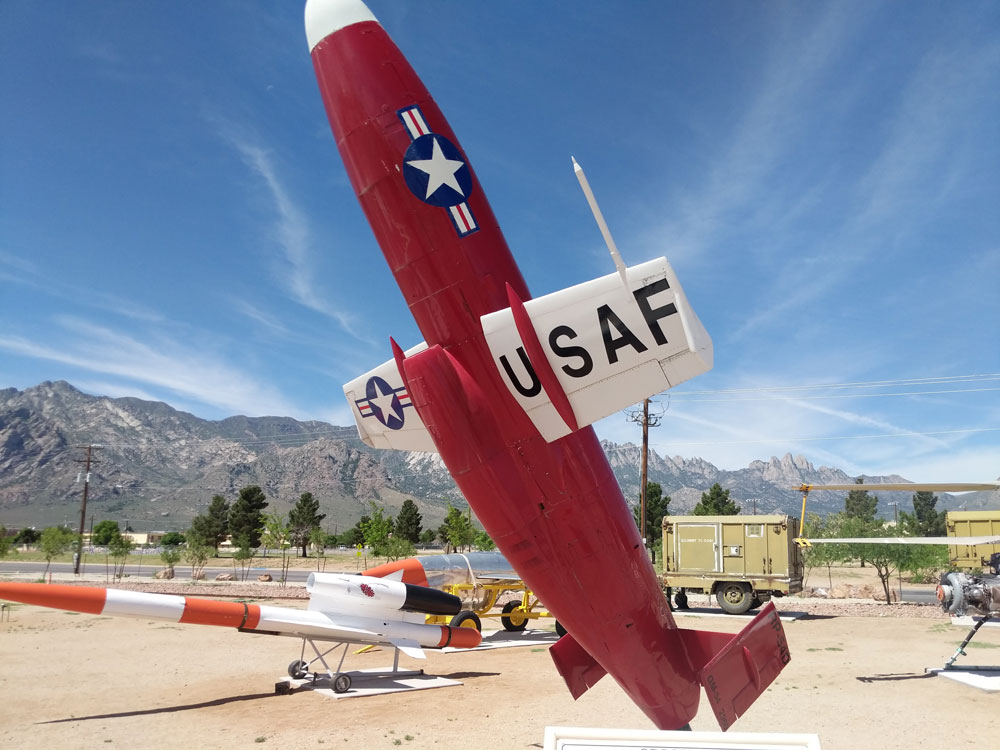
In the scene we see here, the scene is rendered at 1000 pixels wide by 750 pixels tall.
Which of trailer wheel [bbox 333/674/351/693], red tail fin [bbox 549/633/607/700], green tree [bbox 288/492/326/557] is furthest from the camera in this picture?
green tree [bbox 288/492/326/557]

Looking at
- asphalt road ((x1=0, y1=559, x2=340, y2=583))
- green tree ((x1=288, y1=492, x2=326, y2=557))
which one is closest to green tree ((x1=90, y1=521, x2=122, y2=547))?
green tree ((x1=288, y1=492, x2=326, y2=557))

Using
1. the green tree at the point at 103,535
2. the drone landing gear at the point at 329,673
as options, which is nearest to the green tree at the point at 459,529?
the drone landing gear at the point at 329,673

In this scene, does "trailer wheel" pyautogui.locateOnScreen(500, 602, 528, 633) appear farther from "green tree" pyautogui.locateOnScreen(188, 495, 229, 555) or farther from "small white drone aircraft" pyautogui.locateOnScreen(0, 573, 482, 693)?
"green tree" pyautogui.locateOnScreen(188, 495, 229, 555)

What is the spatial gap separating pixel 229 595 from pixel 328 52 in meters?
28.6

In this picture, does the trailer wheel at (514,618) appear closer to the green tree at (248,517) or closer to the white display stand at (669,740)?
the white display stand at (669,740)

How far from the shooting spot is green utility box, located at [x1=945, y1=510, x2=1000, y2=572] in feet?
76.6

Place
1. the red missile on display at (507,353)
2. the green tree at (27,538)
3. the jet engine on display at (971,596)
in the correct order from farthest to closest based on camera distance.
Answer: the green tree at (27,538) → the jet engine on display at (971,596) → the red missile on display at (507,353)

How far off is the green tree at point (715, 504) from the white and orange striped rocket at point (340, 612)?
51.6m

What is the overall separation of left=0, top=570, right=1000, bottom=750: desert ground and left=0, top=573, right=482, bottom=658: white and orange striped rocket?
1.06m

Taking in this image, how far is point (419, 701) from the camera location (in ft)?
34.8

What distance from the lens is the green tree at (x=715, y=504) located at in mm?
60797

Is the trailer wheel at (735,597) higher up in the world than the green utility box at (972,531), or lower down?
lower down

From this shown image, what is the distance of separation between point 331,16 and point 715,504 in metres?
67.2

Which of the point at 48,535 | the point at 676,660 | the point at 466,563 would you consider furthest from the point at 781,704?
the point at 48,535
